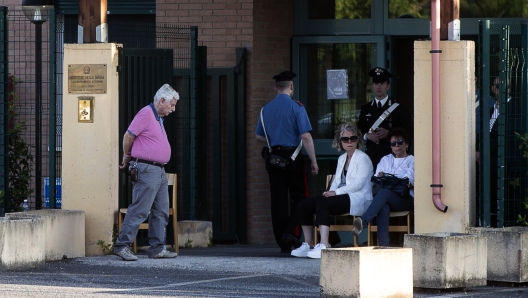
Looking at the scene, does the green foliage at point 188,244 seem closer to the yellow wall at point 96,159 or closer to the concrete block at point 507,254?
the yellow wall at point 96,159

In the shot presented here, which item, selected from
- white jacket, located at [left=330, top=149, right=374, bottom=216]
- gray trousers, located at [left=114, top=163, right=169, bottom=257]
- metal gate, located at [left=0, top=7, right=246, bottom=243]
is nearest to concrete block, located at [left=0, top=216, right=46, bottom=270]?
gray trousers, located at [left=114, top=163, right=169, bottom=257]

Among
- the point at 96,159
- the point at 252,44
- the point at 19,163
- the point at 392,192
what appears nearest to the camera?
the point at 392,192

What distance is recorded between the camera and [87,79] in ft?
37.2

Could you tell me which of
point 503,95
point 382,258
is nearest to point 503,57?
point 503,95

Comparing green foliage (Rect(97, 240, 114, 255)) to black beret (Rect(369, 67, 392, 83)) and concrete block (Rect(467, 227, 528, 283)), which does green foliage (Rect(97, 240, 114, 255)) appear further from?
concrete block (Rect(467, 227, 528, 283))

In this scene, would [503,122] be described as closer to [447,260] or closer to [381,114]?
[447,260]

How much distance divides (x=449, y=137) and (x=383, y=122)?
167 cm

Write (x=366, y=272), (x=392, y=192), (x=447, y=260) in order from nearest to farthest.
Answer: (x=366, y=272) → (x=447, y=260) → (x=392, y=192)

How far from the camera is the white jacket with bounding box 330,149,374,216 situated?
35.6 feet

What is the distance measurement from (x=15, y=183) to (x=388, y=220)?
436 centimetres

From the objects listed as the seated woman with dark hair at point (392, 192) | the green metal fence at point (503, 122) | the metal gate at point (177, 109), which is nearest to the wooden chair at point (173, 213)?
the metal gate at point (177, 109)

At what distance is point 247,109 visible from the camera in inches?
523

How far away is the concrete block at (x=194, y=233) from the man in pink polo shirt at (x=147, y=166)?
1.43m

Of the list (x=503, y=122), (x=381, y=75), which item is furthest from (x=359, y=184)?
(x=503, y=122)
